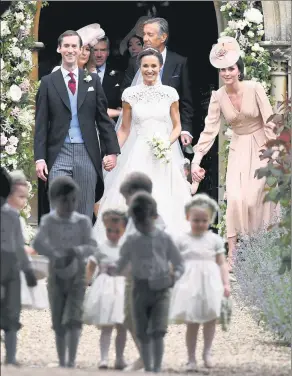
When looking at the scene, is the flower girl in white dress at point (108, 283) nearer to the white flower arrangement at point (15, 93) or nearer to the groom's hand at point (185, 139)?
the groom's hand at point (185, 139)

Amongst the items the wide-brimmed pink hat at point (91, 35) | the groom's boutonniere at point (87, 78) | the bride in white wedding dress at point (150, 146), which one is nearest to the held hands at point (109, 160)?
the groom's boutonniere at point (87, 78)

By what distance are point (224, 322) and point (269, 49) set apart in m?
7.34

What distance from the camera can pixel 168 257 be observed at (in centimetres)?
704

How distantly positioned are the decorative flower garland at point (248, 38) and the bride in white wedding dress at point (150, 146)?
5.78 ft

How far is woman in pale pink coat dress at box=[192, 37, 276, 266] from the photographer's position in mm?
12055

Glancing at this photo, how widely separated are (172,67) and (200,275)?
19.7ft

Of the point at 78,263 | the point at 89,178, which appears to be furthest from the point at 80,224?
the point at 89,178

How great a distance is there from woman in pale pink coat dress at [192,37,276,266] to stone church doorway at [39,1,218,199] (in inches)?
154

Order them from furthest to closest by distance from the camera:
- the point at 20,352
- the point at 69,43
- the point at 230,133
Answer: the point at 230,133
the point at 69,43
the point at 20,352

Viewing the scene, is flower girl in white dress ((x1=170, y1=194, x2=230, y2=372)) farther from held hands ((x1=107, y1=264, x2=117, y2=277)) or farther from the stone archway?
the stone archway

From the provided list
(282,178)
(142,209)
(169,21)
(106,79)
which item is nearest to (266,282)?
(282,178)

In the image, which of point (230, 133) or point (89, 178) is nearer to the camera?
point (89, 178)

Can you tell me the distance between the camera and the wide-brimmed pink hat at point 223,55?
11.3 metres

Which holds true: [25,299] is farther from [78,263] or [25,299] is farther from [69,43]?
[69,43]
